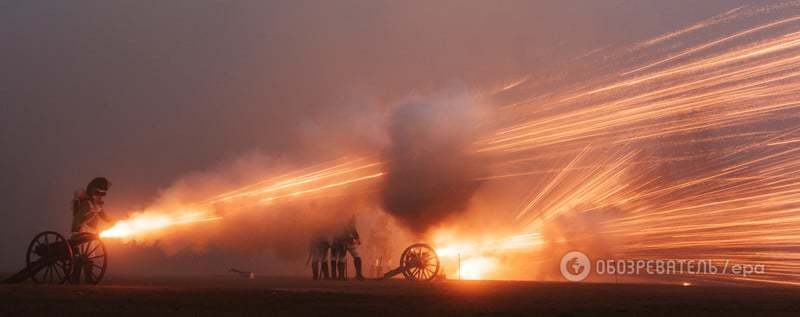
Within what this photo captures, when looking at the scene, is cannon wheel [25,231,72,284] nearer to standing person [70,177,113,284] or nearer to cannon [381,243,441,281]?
standing person [70,177,113,284]

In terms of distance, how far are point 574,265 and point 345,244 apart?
825cm

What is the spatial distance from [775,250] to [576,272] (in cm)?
649

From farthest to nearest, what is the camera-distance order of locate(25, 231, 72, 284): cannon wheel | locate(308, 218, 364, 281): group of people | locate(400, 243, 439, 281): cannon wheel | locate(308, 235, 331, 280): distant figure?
locate(308, 235, 331, 280): distant figure → locate(308, 218, 364, 281): group of people → locate(400, 243, 439, 281): cannon wheel → locate(25, 231, 72, 284): cannon wheel

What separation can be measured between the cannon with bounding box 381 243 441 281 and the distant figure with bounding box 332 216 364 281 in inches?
74.6

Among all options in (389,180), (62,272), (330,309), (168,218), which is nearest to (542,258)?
(389,180)

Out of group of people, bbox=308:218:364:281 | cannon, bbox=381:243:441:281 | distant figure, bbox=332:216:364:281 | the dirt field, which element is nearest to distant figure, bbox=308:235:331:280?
group of people, bbox=308:218:364:281

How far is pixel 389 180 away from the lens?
32.1m

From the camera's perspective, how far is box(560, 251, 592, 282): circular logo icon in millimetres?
33438

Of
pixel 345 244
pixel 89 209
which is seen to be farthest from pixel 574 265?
pixel 89 209

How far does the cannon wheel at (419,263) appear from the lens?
28094mm

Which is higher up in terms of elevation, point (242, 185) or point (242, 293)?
point (242, 185)

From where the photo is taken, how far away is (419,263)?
92.2 ft

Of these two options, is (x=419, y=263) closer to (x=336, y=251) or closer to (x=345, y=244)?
(x=345, y=244)

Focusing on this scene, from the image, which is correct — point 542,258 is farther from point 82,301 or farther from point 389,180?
point 82,301
